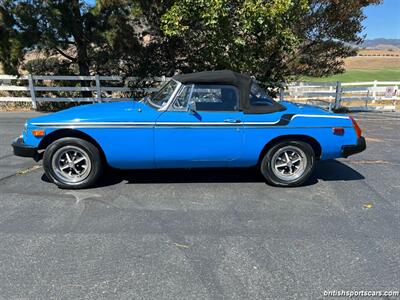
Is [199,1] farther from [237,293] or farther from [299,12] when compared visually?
[237,293]

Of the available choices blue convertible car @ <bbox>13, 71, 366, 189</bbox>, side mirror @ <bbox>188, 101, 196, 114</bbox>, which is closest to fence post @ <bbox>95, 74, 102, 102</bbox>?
blue convertible car @ <bbox>13, 71, 366, 189</bbox>

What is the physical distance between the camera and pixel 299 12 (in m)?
10.5

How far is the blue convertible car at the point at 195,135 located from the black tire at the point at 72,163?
12 mm

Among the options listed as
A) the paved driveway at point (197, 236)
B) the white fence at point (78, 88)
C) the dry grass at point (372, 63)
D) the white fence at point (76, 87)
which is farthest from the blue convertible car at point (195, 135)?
the dry grass at point (372, 63)

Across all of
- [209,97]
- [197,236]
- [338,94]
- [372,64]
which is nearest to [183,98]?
[209,97]

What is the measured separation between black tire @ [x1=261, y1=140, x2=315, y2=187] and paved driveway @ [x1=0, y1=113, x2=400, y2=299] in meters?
0.15

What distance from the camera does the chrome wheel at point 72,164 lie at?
15.4ft

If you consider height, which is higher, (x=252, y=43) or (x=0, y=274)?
(x=252, y=43)

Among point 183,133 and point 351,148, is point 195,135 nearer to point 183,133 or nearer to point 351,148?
point 183,133

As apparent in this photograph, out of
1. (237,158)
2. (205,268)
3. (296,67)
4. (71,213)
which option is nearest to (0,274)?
(71,213)

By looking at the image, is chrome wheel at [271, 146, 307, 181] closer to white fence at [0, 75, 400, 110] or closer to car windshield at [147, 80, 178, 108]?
car windshield at [147, 80, 178, 108]

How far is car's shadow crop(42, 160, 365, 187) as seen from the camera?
5.18 metres

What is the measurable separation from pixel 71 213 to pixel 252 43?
8.61 metres

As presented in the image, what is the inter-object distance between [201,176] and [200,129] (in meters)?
1.00
